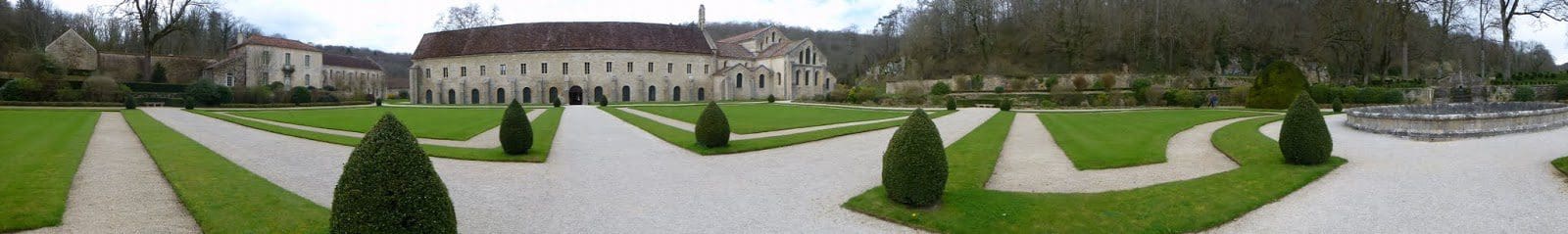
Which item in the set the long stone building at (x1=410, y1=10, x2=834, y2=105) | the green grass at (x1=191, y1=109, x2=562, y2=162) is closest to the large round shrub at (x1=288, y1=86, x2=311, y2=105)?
the long stone building at (x1=410, y1=10, x2=834, y2=105)

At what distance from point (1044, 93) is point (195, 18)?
66.7 metres

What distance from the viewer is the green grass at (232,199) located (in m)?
6.95

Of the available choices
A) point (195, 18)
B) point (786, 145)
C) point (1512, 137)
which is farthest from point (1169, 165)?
point (195, 18)

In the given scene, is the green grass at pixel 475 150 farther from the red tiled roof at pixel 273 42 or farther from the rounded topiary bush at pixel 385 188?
the red tiled roof at pixel 273 42

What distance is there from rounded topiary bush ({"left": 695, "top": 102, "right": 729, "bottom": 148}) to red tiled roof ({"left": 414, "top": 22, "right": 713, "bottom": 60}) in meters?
43.8

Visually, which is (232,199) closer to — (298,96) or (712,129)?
(712,129)

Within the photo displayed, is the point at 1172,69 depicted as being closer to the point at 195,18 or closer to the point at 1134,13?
the point at 1134,13

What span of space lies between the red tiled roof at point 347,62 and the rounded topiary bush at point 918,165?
78893 mm

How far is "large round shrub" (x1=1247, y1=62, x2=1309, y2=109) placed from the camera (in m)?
27.6

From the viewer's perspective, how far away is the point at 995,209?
309 inches

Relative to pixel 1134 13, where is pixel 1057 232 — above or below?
below

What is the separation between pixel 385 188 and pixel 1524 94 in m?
41.4

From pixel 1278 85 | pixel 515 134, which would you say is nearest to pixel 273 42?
pixel 515 134

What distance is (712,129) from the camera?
48.5 feet
